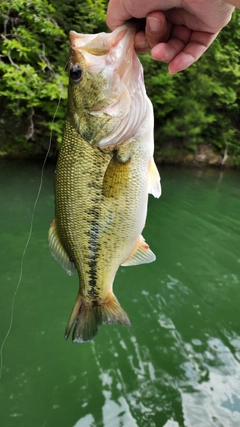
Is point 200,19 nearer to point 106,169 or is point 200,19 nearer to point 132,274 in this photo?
point 106,169

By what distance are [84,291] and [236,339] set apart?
3.09m

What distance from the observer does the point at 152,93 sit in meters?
12.9

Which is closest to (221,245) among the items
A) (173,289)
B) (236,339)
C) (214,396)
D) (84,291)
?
(173,289)

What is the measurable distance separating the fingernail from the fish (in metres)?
0.08

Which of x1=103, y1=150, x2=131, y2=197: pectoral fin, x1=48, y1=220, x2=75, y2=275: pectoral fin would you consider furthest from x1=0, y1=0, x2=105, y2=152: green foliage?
x1=103, y1=150, x2=131, y2=197: pectoral fin

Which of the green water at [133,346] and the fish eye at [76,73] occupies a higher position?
the fish eye at [76,73]

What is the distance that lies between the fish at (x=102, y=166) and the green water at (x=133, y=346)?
6.16 feet

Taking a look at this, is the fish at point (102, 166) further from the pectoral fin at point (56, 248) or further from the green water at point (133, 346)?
the green water at point (133, 346)

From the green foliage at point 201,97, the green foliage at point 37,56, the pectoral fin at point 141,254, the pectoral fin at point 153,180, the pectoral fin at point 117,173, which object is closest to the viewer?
the pectoral fin at point 117,173

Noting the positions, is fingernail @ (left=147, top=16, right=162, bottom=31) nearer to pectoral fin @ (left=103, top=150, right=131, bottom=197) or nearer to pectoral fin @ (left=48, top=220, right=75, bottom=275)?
pectoral fin @ (left=103, top=150, right=131, bottom=197)

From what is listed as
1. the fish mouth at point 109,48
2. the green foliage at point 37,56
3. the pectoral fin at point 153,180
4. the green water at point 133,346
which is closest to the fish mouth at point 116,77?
the fish mouth at point 109,48

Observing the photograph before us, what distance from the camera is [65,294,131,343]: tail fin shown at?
183 centimetres

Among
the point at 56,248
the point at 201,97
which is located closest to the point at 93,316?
the point at 56,248

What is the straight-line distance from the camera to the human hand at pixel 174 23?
147cm
